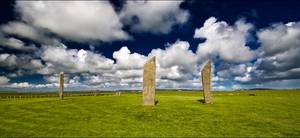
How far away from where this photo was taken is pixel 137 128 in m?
16.5

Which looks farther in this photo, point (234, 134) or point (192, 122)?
point (192, 122)

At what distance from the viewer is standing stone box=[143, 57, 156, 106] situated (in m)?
29.5

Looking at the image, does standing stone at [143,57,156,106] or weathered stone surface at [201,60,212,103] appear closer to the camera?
standing stone at [143,57,156,106]

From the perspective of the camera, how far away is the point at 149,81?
97.1ft

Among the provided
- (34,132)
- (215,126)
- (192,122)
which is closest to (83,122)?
(34,132)

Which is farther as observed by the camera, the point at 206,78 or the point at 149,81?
the point at 206,78

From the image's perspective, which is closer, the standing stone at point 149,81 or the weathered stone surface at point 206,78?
the standing stone at point 149,81

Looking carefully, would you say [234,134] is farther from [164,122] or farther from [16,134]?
[16,134]

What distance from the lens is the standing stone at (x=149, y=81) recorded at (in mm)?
29547

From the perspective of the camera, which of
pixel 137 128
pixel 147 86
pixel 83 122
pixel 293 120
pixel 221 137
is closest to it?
pixel 221 137

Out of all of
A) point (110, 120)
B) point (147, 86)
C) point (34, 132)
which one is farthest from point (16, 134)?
point (147, 86)

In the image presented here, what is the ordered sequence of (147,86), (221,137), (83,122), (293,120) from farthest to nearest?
(147,86)
(293,120)
(83,122)
(221,137)

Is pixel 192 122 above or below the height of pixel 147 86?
below

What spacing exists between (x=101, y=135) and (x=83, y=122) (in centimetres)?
Result: 444
